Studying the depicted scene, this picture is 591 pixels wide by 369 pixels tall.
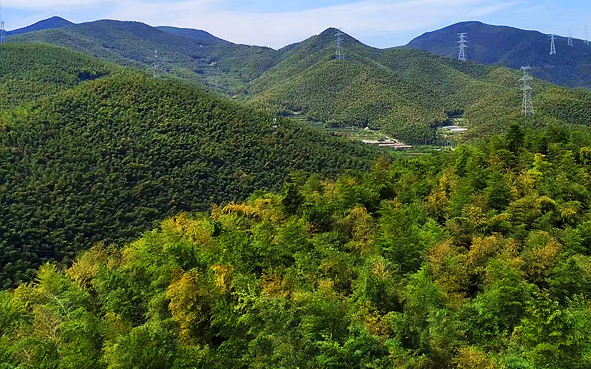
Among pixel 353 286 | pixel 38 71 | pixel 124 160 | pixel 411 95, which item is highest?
pixel 38 71

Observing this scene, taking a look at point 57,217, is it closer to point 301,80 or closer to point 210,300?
point 210,300

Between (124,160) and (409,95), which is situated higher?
(409,95)

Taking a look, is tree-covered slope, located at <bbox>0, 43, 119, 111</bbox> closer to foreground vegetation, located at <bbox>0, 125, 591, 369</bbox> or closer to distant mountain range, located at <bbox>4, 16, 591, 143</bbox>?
foreground vegetation, located at <bbox>0, 125, 591, 369</bbox>

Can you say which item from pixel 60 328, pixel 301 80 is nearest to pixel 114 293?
pixel 60 328

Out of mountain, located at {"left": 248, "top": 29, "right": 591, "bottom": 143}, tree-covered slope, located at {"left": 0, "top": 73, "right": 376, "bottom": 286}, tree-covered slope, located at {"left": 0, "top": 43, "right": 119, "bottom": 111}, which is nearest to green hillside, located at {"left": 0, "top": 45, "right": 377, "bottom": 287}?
tree-covered slope, located at {"left": 0, "top": 73, "right": 376, "bottom": 286}

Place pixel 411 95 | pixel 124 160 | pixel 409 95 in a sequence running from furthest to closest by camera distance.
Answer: pixel 411 95 < pixel 409 95 < pixel 124 160

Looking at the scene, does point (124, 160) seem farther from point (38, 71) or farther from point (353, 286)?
point (38, 71)

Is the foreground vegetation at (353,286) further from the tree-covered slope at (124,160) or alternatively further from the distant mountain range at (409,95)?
the distant mountain range at (409,95)

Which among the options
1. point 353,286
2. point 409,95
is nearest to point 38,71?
point 353,286
